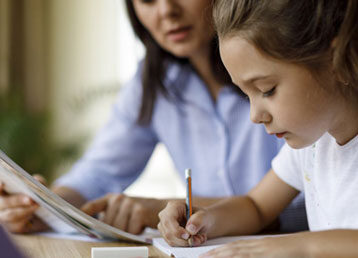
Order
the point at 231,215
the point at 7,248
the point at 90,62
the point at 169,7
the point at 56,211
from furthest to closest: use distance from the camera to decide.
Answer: the point at 90,62, the point at 169,7, the point at 231,215, the point at 56,211, the point at 7,248

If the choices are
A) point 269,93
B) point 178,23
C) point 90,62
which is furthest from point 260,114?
point 90,62

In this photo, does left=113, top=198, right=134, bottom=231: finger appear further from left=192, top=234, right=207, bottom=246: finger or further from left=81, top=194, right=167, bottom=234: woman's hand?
left=192, top=234, right=207, bottom=246: finger

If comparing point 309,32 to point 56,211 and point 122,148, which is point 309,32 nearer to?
point 56,211

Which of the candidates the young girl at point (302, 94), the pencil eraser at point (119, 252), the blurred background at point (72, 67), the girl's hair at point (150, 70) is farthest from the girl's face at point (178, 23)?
the blurred background at point (72, 67)

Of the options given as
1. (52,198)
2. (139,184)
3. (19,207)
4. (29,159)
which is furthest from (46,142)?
(52,198)

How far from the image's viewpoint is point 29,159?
121 inches

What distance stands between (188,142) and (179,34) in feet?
1.10

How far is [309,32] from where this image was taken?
0.74 metres

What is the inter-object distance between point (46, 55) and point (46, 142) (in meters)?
0.66

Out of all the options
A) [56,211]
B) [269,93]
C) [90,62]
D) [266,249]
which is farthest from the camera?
[90,62]

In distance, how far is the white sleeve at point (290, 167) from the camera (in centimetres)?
103

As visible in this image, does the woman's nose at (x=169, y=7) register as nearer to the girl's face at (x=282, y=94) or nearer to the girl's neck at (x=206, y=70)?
the girl's neck at (x=206, y=70)

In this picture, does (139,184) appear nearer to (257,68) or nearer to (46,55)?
(46,55)

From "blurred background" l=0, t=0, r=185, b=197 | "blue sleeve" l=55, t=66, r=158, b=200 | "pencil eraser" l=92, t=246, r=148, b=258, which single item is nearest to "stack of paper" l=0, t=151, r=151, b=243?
"pencil eraser" l=92, t=246, r=148, b=258
